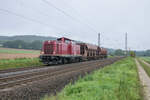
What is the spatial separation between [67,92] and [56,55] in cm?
1337

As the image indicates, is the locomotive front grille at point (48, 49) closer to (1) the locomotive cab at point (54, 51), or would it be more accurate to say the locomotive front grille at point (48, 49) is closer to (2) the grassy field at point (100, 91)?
(1) the locomotive cab at point (54, 51)

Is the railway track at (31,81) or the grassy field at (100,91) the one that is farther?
the railway track at (31,81)

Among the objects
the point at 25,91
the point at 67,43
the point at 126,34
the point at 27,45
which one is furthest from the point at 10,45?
the point at 25,91

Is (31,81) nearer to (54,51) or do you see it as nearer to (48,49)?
(54,51)

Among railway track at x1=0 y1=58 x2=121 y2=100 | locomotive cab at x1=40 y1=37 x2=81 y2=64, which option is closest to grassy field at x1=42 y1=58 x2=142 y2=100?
railway track at x1=0 y1=58 x2=121 y2=100

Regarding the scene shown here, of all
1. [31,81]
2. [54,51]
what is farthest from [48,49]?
[31,81]

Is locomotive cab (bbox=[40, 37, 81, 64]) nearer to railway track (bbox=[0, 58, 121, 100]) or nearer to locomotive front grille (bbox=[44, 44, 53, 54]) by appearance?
locomotive front grille (bbox=[44, 44, 53, 54])

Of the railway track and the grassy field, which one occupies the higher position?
the grassy field

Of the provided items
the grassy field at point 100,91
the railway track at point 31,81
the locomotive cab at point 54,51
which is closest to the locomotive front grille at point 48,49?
the locomotive cab at point 54,51

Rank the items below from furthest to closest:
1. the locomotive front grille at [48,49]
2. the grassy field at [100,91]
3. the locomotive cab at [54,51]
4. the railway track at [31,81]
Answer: the locomotive front grille at [48,49]
the locomotive cab at [54,51]
the railway track at [31,81]
the grassy field at [100,91]

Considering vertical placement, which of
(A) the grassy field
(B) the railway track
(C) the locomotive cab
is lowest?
(B) the railway track

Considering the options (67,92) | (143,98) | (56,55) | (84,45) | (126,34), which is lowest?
(143,98)

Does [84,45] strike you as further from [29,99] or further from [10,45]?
[10,45]

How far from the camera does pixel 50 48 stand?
19.8m
